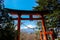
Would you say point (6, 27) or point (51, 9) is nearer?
point (6, 27)

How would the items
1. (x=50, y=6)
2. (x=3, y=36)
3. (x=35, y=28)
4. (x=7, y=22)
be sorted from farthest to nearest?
(x=35, y=28) < (x=50, y=6) < (x=7, y=22) < (x=3, y=36)

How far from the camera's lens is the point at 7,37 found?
Result: 5.13 m

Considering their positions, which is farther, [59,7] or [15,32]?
[59,7]

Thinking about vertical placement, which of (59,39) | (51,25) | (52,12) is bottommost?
(59,39)

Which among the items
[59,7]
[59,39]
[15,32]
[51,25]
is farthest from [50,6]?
[15,32]

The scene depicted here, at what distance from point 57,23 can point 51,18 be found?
495mm

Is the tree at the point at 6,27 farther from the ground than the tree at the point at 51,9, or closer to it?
closer to it

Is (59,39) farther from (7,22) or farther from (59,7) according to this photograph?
(7,22)

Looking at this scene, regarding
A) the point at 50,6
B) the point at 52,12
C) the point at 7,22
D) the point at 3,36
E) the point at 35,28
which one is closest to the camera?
the point at 3,36

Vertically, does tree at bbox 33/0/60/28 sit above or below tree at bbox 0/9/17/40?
above

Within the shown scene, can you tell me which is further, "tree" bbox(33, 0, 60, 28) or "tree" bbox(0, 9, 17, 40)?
"tree" bbox(33, 0, 60, 28)

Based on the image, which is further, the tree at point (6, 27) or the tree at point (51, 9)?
the tree at point (51, 9)

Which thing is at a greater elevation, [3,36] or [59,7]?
[59,7]

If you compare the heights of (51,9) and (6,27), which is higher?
(51,9)
